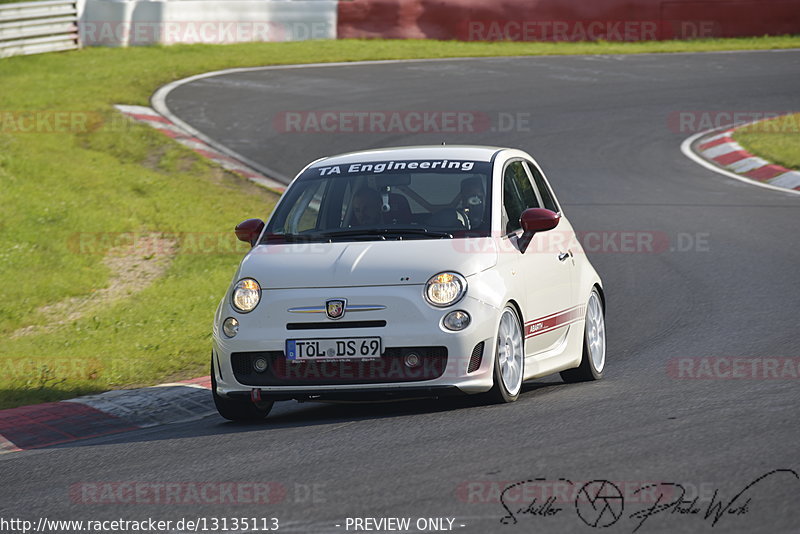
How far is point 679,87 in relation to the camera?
81.4 feet

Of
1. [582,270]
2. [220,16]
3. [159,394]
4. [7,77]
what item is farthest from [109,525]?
[220,16]

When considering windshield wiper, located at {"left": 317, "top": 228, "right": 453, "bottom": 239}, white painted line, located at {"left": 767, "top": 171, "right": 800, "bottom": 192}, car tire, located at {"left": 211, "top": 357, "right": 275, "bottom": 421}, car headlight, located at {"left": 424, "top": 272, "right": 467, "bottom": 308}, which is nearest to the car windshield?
windshield wiper, located at {"left": 317, "top": 228, "right": 453, "bottom": 239}

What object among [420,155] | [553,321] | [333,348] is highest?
[420,155]

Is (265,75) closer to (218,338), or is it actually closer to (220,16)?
(220,16)

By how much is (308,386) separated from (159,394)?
1.90 meters

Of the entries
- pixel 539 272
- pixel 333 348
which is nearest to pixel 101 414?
pixel 333 348

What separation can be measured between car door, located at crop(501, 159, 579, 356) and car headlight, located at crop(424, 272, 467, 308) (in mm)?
741

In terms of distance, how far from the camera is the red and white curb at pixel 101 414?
818cm

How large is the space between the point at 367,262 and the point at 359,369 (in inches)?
25.2

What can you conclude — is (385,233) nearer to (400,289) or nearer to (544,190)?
(400,289)

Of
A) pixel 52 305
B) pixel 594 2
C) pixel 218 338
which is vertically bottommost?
pixel 52 305

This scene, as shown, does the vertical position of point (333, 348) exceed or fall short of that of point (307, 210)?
it falls short

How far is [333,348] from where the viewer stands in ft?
24.2
